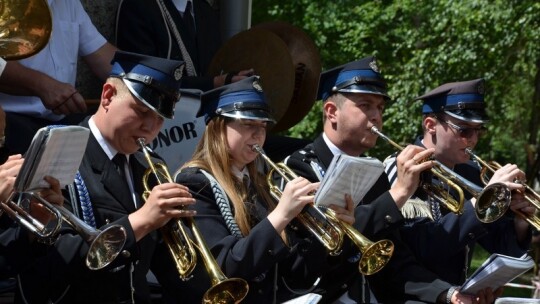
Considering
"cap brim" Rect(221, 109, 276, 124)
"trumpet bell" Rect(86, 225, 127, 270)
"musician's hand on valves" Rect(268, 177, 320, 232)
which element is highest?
"cap brim" Rect(221, 109, 276, 124)

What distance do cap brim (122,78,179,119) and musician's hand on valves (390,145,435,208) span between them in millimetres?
1367

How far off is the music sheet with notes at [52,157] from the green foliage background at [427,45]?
1037 cm

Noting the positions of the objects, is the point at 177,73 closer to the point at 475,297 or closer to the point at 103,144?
the point at 103,144

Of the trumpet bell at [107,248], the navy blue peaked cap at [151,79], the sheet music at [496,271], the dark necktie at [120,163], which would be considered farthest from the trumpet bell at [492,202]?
the trumpet bell at [107,248]

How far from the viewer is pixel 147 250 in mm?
5227

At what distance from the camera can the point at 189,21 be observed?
7527 millimetres

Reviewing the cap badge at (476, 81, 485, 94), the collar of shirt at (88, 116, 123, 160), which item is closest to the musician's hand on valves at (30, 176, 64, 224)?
→ the collar of shirt at (88, 116, 123, 160)

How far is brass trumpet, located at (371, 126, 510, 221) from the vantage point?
6.41 meters

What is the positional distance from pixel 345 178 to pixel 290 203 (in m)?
0.28

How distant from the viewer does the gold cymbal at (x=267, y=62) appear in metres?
7.17

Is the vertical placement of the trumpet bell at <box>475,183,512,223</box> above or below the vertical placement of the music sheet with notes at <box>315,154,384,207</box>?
below

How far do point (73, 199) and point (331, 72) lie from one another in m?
1.95

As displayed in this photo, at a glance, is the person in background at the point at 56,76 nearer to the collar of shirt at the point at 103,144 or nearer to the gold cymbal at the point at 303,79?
the collar of shirt at the point at 103,144

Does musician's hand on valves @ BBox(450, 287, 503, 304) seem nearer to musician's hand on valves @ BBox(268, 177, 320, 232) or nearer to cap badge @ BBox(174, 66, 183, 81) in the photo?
musician's hand on valves @ BBox(268, 177, 320, 232)
